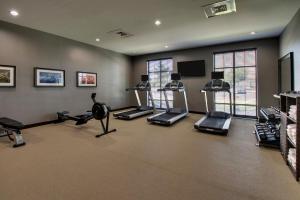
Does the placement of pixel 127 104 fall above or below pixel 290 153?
above

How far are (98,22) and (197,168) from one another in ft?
15.1

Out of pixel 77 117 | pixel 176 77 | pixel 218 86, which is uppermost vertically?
pixel 176 77

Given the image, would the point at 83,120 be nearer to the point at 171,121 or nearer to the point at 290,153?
the point at 171,121

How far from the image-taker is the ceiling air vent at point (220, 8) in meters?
3.72

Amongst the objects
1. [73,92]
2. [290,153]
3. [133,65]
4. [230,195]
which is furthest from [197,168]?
[133,65]

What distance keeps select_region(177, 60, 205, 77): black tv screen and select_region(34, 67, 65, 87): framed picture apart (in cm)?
543

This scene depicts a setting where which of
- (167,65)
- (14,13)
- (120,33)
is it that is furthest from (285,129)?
(167,65)

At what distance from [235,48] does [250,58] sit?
74 cm

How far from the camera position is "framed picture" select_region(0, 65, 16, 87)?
15.9 ft

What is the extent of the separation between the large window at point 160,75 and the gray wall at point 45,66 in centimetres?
260

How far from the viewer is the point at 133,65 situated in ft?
33.9

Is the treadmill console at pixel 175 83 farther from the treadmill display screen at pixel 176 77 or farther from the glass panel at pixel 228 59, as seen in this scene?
the glass panel at pixel 228 59

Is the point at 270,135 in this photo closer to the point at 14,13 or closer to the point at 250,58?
the point at 250,58

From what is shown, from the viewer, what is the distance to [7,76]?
4.97 meters
